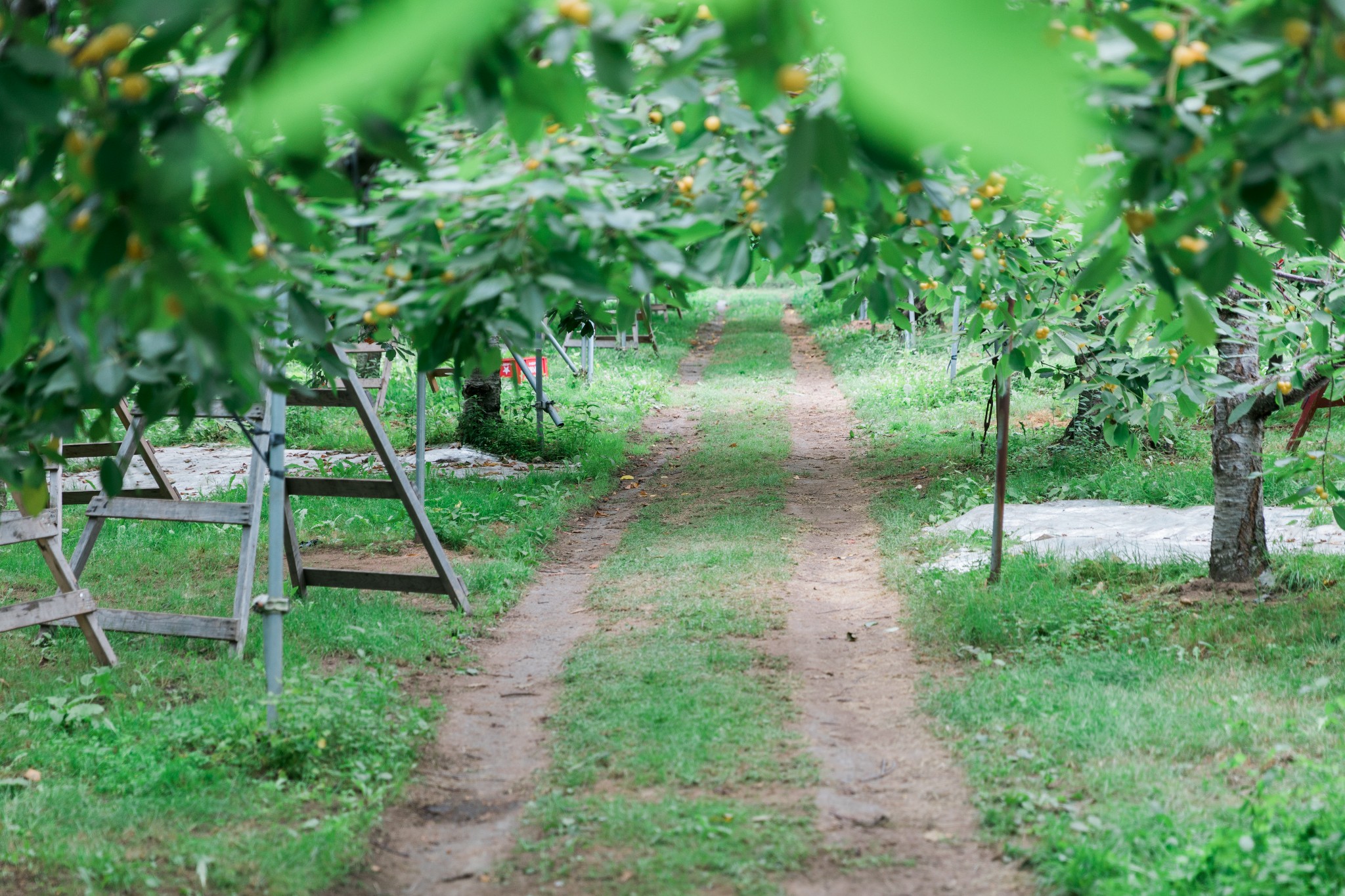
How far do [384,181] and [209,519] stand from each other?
359cm

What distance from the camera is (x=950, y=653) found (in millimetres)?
5309

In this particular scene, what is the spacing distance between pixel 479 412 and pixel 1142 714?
8.65 metres

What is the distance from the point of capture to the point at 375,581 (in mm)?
6016

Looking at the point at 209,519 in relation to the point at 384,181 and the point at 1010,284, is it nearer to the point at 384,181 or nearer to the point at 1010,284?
the point at 384,181

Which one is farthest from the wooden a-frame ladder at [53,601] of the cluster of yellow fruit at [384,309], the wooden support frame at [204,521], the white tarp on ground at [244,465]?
the white tarp on ground at [244,465]

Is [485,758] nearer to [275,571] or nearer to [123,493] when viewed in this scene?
[275,571]

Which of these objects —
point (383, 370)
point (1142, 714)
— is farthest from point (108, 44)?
point (383, 370)

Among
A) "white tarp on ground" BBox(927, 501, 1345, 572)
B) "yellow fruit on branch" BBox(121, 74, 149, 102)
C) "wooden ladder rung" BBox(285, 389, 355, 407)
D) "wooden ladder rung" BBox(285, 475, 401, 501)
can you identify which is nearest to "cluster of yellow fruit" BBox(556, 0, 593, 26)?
"yellow fruit on branch" BBox(121, 74, 149, 102)

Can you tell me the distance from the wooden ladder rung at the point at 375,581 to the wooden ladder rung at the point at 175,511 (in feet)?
2.57

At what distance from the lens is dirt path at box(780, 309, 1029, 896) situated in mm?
3281

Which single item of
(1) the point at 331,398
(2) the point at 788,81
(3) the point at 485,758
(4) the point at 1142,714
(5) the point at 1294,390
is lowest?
(3) the point at 485,758

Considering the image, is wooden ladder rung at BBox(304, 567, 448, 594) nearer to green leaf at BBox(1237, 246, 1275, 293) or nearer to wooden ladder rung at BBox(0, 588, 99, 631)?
wooden ladder rung at BBox(0, 588, 99, 631)

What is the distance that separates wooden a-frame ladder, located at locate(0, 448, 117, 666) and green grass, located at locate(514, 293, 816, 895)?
2339 mm

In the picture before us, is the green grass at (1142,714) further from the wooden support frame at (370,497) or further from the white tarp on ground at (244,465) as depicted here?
the white tarp on ground at (244,465)
